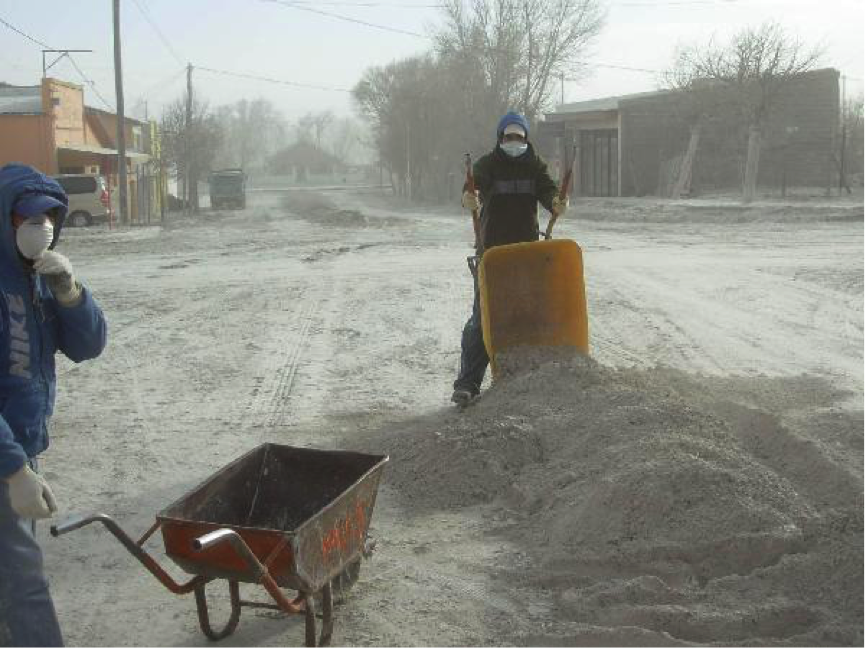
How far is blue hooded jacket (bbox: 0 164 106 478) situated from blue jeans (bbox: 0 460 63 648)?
→ 228 mm

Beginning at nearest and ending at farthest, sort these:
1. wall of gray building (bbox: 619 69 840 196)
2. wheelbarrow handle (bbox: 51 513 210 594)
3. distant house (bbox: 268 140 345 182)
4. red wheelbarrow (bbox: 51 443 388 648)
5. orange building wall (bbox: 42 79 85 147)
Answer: wheelbarrow handle (bbox: 51 513 210 594)
red wheelbarrow (bbox: 51 443 388 648)
orange building wall (bbox: 42 79 85 147)
wall of gray building (bbox: 619 69 840 196)
distant house (bbox: 268 140 345 182)

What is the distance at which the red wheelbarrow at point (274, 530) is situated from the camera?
3.51 m

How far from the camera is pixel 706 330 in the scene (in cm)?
1024

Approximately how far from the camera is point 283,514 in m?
4.54

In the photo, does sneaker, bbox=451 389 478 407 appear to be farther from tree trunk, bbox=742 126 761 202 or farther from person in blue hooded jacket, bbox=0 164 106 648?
tree trunk, bbox=742 126 761 202

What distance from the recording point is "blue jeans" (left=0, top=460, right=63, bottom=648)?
3191 mm

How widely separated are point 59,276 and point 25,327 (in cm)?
20

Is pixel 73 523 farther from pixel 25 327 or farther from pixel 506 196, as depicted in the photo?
pixel 506 196

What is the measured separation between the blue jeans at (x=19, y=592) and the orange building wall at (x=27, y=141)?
36140 millimetres

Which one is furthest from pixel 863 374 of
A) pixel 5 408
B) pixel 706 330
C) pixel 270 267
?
pixel 270 267

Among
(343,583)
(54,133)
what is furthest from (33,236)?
(54,133)

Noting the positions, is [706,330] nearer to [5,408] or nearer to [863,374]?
[863,374]

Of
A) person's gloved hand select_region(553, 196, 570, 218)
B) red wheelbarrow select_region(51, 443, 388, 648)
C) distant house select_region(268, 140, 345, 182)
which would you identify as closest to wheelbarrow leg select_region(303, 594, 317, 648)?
red wheelbarrow select_region(51, 443, 388, 648)

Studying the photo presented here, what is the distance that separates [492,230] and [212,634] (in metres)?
4.11
